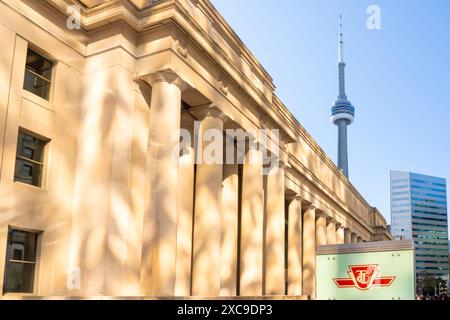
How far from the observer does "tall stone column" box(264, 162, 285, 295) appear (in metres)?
32.3

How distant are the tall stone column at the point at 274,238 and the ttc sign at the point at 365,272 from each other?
19303 millimetres

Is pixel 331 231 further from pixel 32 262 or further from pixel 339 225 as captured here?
pixel 32 262

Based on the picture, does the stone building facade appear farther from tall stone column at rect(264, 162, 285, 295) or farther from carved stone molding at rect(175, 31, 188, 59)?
tall stone column at rect(264, 162, 285, 295)

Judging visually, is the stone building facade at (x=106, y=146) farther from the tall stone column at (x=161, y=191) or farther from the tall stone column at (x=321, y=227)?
the tall stone column at (x=321, y=227)

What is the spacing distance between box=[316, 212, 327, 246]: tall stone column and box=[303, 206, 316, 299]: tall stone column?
2.52 m

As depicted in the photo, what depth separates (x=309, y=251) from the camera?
161ft

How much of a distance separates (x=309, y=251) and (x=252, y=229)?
21.2 metres

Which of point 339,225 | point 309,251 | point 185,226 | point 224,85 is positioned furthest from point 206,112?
point 339,225

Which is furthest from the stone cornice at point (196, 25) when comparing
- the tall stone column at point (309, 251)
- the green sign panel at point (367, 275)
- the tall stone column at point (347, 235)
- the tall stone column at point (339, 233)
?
the tall stone column at point (347, 235)

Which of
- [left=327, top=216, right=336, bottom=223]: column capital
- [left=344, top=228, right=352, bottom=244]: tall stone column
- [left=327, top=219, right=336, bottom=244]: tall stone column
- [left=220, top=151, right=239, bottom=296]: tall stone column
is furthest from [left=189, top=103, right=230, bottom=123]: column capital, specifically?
[left=344, top=228, right=352, bottom=244]: tall stone column
